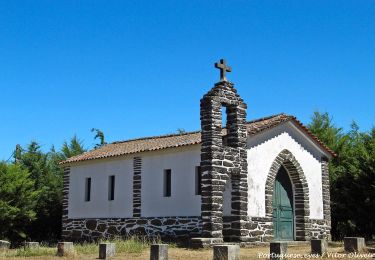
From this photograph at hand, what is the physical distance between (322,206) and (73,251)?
12037 millimetres

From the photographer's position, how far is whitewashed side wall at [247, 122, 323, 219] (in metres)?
19.6

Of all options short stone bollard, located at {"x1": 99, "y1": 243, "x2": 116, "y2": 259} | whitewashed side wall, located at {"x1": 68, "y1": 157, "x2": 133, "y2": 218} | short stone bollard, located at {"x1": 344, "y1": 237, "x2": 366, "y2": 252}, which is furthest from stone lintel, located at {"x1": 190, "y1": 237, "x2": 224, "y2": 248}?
whitewashed side wall, located at {"x1": 68, "y1": 157, "x2": 133, "y2": 218}

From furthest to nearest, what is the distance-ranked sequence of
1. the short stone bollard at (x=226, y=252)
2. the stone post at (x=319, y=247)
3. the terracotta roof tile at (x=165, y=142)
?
1. the terracotta roof tile at (x=165, y=142)
2. the stone post at (x=319, y=247)
3. the short stone bollard at (x=226, y=252)

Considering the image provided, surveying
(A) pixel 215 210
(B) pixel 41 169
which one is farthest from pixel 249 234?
(B) pixel 41 169

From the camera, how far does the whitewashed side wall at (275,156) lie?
64.3 ft

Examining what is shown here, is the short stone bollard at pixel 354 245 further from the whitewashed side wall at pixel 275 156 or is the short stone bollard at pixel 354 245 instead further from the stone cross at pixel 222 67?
the stone cross at pixel 222 67

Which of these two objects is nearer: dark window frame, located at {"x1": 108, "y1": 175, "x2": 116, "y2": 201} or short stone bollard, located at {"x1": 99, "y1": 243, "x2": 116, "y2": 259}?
short stone bollard, located at {"x1": 99, "y1": 243, "x2": 116, "y2": 259}

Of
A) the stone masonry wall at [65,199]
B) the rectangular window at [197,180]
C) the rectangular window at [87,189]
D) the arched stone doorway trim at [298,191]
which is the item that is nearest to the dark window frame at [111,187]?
the rectangular window at [87,189]

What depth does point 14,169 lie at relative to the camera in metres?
25.2

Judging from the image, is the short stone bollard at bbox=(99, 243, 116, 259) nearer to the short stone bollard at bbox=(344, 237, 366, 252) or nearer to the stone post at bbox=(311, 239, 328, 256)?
the stone post at bbox=(311, 239, 328, 256)

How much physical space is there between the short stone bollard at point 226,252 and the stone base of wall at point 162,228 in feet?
19.8

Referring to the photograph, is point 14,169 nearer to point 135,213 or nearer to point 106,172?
point 106,172

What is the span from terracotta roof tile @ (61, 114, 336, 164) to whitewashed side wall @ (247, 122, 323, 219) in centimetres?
34

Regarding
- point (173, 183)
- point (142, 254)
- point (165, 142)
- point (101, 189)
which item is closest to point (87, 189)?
point (101, 189)
